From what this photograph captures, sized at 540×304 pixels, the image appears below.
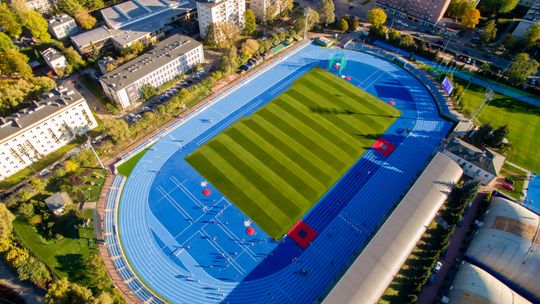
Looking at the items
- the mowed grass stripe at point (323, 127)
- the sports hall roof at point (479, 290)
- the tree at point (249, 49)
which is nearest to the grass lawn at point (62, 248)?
the mowed grass stripe at point (323, 127)

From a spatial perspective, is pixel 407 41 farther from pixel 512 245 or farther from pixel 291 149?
pixel 512 245

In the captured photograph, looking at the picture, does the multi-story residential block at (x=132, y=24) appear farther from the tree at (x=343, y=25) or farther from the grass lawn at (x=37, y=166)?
the tree at (x=343, y=25)

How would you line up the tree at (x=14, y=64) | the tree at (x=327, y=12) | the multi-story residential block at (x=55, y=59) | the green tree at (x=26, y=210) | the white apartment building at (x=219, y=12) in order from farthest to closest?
the tree at (x=327, y=12)
the white apartment building at (x=219, y=12)
the multi-story residential block at (x=55, y=59)
the tree at (x=14, y=64)
the green tree at (x=26, y=210)

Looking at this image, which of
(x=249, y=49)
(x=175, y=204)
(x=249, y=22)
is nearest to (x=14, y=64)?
(x=175, y=204)

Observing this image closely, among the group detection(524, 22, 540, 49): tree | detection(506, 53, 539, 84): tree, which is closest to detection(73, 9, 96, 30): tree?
detection(506, 53, 539, 84): tree

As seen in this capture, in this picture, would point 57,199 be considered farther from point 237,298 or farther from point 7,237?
point 237,298

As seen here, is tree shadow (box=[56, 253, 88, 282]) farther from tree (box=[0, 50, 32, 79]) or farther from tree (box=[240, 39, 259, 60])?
tree (box=[240, 39, 259, 60])
